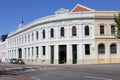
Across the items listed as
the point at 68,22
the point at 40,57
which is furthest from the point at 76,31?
the point at 40,57

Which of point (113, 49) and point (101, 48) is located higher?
point (101, 48)

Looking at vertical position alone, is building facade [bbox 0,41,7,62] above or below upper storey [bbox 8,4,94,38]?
below

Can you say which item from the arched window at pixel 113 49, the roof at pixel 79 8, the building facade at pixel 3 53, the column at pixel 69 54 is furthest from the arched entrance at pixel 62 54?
the building facade at pixel 3 53

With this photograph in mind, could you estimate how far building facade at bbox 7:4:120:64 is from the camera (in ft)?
217

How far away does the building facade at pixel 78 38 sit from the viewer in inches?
2606

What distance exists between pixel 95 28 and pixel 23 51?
104 ft

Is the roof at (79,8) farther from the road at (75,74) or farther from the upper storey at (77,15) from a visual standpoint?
the road at (75,74)

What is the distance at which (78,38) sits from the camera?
68000 millimetres

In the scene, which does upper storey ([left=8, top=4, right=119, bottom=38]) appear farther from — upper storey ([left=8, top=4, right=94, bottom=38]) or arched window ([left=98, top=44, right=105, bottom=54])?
arched window ([left=98, top=44, right=105, bottom=54])

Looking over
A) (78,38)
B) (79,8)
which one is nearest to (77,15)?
(78,38)

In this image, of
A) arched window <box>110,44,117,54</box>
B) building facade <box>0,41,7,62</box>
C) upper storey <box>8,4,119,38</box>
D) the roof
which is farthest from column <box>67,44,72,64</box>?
building facade <box>0,41,7,62</box>

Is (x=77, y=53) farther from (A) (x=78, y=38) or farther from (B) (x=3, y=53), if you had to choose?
(B) (x=3, y=53)

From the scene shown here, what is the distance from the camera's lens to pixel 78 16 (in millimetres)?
67812

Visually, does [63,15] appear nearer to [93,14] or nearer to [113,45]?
Answer: [93,14]
